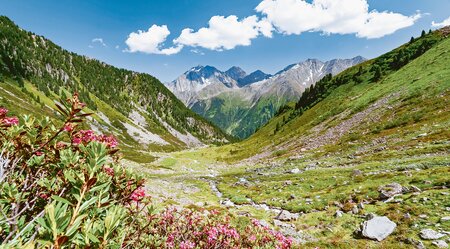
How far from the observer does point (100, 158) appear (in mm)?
3426

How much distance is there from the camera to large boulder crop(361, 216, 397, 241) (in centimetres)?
1584

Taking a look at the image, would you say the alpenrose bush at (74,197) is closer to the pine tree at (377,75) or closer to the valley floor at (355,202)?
the valley floor at (355,202)

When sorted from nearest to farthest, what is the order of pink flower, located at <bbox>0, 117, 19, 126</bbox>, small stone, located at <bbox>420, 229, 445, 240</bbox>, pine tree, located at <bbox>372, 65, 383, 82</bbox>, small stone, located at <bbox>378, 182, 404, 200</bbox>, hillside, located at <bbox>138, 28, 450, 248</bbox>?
pink flower, located at <bbox>0, 117, 19, 126</bbox> < small stone, located at <bbox>420, 229, 445, 240</bbox> < hillside, located at <bbox>138, 28, 450, 248</bbox> < small stone, located at <bbox>378, 182, 404, 200</bbox> < pine tree, located at <bbox>372, 65, 383, 82</bbox>

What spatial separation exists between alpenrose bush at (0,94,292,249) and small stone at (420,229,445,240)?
1074 centimetres

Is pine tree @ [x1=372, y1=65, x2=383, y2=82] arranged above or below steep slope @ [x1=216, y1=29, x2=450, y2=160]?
above

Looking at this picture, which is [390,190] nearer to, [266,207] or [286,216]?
[286,216]

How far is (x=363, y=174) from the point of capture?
32.4 meters

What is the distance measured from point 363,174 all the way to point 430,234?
732 inches

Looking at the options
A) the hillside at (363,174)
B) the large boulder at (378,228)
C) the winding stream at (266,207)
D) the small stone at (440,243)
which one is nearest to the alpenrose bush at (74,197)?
the small stone at (440,243)

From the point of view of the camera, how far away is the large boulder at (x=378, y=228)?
15.8 meters

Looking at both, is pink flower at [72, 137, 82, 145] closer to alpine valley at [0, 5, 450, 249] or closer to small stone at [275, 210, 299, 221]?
alpine valley at [0, 5, 450, 249]

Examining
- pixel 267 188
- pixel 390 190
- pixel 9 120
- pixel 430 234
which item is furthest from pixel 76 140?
pixel 267 188

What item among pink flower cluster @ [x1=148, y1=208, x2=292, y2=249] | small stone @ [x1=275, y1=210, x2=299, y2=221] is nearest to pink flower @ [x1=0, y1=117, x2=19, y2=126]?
pink flower cluster @ [x1=148, y1=208, x2=292, y2=249]

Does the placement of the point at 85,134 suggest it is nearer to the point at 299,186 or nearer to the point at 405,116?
the point at 299,186
